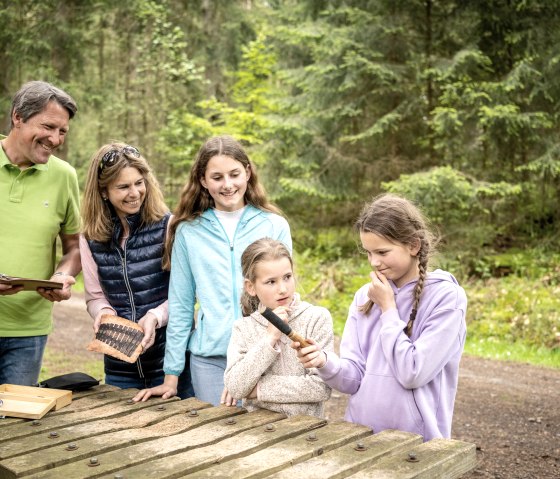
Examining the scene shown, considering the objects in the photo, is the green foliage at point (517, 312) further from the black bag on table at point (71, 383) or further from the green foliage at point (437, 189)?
the black bag on table at point (71, 383)

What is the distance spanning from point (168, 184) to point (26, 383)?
15.6 metres

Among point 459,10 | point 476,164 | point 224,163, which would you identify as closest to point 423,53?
point 459,10

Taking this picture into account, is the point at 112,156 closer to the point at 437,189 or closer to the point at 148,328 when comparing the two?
the point at 148,328

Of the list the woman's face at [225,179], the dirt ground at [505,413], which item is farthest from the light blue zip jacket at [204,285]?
the dirt ground at [505,413]

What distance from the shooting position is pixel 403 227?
2932 mm

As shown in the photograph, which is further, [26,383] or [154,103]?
[154,103]

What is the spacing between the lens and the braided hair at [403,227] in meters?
2.93

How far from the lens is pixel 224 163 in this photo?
368 cm

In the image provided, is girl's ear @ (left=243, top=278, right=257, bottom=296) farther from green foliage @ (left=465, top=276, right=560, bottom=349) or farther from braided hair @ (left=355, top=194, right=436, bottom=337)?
green foliage @ (left=465, top=276, right=560, bottom=349)

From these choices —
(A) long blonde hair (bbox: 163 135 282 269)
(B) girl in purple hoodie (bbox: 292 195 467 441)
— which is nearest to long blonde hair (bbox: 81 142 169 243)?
(A) long blonde hair (bbox: 163 135 282 269)

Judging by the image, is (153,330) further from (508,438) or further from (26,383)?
(508,438)

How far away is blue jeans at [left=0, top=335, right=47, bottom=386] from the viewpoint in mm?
3861

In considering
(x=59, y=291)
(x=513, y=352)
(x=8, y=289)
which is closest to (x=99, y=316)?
(x=59, y=291)

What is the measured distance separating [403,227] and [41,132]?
2107 mm
